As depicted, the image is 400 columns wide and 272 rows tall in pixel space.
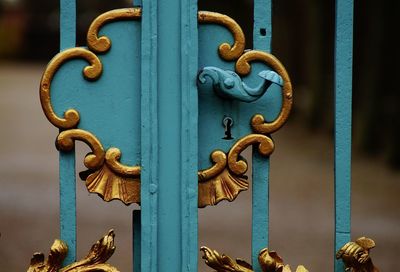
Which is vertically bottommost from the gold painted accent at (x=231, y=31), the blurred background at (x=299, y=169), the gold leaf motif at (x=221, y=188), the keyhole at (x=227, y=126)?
the blurred background at (x=299, y=169)

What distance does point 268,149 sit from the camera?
199cm

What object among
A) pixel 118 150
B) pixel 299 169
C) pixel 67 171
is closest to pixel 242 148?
pixel 118 150

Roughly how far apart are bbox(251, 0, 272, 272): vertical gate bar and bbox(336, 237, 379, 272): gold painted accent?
0.17 metres

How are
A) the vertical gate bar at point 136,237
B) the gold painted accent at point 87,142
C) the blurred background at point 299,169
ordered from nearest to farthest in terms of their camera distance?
1. the gold painted accent at point 87,142
2. the vertical gate bar at point 136,237
3. the blurred background at point 299,169

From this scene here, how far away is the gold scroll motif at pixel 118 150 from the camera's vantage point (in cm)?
197

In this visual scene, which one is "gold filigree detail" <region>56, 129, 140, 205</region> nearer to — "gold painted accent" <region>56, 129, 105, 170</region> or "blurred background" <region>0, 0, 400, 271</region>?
"gold painted accent" <region>56, 129, 105, 170</region>

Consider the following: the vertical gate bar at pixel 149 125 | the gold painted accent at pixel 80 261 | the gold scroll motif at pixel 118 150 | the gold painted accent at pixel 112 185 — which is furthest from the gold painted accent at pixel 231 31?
Result: the gold painted accent at pixel 80 261

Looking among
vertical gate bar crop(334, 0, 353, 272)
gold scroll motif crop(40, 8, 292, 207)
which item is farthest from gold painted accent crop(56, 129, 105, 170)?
vertical gate bar crop(334, 0, 353, 272)

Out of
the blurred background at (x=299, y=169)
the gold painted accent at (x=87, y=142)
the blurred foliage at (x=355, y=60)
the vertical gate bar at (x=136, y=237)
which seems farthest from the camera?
the blurred foliage at (x=355, y=60)

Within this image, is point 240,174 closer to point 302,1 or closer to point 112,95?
point 112,95

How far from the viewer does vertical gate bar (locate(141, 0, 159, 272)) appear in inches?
77.5

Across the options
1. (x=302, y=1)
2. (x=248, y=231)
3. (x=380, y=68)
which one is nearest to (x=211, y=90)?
(x=248, y=231)

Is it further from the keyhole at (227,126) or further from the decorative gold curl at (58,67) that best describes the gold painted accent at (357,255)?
the decorative gold curl at (58,67)

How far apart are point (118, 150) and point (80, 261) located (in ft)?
0.82
